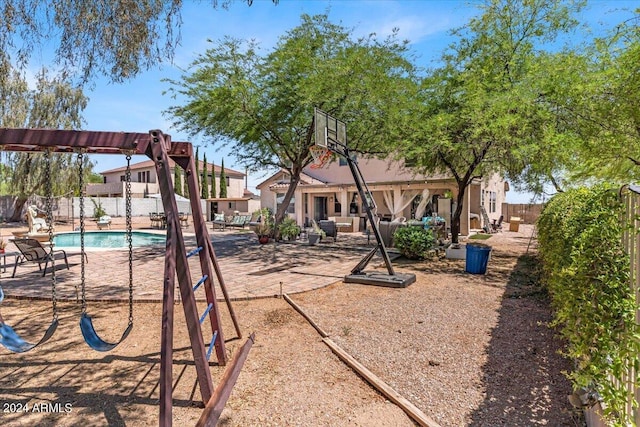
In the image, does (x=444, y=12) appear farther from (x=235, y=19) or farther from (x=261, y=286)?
(x=261, y=286)

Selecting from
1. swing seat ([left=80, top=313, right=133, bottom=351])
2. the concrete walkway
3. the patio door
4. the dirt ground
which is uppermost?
the patio door

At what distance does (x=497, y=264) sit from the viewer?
32.2 ft

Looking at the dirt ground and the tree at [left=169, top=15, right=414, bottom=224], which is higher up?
the tree at [left=169, top=15, right=414, bottom=224]

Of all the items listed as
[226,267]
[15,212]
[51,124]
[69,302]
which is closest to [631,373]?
[69,302]

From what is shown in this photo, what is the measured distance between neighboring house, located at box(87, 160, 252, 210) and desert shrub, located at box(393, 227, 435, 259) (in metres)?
26.7

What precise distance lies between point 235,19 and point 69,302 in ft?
18.1

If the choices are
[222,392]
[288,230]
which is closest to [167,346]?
[222,392]

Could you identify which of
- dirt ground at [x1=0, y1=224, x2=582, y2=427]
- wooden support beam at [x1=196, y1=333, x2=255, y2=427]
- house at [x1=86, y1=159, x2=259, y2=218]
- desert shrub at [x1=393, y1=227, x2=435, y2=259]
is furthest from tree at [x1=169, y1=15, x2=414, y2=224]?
house at [x1=86, y1=159, x2=259, y2=218]

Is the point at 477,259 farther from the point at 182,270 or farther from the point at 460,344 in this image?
the point at 182,270

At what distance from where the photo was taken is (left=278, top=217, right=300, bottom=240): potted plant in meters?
14.3

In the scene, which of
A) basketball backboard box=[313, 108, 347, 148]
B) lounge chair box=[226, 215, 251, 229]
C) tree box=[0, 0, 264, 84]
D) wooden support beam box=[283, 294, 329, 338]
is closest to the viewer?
tree box=[0, 0, 264, 84]

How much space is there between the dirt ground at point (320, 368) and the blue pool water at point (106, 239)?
9992 mm

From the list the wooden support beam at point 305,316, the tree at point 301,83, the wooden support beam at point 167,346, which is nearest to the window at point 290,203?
the tree at point 301,83

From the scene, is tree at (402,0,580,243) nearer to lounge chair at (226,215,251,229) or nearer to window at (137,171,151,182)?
lounge chair at (226,215,251,229)
